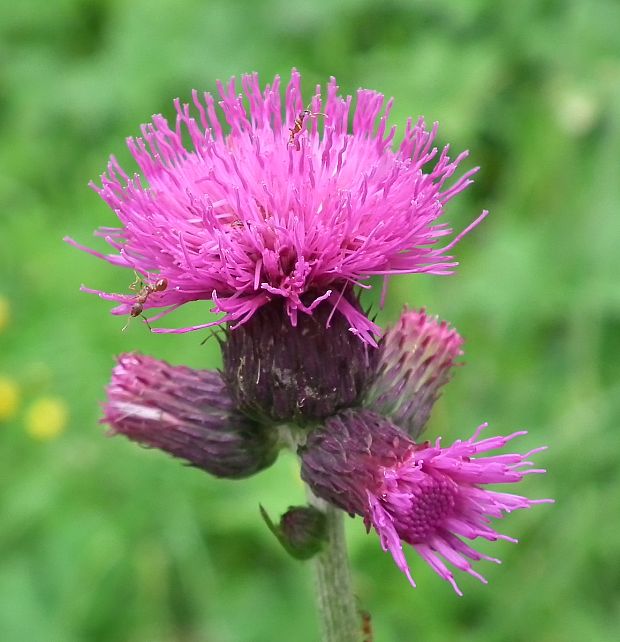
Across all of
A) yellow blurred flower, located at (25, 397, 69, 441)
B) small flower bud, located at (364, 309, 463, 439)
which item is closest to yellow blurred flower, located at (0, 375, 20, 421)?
yellow blurred flower, located at (25, 397, 69, 441)

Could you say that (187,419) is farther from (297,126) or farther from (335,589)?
(297,126)

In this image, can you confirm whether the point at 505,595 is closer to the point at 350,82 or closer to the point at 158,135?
the point at 158,135

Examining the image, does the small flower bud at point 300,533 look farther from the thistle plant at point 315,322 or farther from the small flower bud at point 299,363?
the small flower bud at point 299,363

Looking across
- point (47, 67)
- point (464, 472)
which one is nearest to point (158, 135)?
point (464, 472)

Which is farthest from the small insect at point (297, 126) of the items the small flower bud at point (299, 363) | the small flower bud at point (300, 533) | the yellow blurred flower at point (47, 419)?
the yellow blurred flower at point (47, 419)

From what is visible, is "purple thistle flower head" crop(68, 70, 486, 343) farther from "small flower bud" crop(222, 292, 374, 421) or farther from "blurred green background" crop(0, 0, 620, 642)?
"blurred green background" crop(0, 0, 620, 642)
